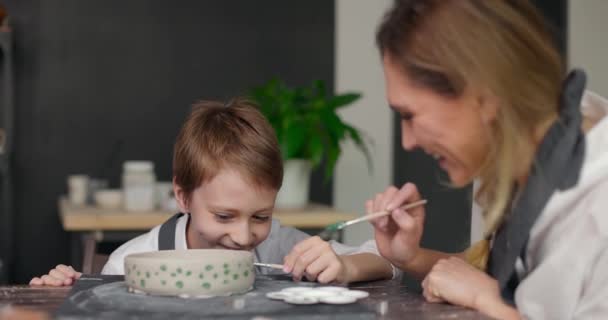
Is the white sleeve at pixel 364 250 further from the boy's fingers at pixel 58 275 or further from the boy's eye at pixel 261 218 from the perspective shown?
the boy's fingers at pixel 58 275

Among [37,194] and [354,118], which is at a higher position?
[354,118]

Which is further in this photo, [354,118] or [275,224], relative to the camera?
[354,118]

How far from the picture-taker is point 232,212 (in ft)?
5.78

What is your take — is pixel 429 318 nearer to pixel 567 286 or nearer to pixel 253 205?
pixel 567 286

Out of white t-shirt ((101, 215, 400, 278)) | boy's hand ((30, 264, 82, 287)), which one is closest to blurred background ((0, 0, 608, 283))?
white t-shirt ((101, 215, 400, 278))

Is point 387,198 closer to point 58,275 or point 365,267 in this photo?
point 365,267

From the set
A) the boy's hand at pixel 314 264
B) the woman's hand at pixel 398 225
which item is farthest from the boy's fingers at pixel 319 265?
the woman's hand at pixel 398 225

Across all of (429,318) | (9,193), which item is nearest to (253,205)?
(429,318)

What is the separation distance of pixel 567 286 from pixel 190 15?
3.29 m

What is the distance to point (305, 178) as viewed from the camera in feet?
11.6

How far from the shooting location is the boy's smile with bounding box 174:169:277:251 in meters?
1.76

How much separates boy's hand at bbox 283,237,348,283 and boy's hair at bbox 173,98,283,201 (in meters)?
0.37

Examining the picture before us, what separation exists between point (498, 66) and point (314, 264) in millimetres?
437

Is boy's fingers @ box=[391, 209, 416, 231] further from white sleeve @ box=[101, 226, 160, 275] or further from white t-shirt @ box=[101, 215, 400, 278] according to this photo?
white sleeve @ box=[101, 226, 160, 275]
